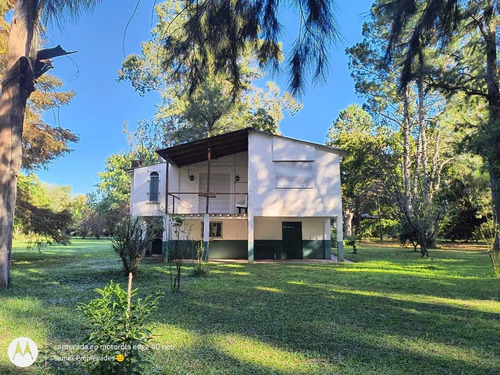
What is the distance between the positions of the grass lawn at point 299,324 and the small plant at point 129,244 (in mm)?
725

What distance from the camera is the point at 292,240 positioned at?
16297 millimetres

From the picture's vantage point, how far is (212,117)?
2331 cm

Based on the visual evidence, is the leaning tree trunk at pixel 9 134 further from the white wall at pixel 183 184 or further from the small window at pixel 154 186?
the small window at pixel 154 186

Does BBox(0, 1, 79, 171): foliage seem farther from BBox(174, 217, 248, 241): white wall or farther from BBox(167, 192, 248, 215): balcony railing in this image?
BBox(174, 217, 248, 241): white wall

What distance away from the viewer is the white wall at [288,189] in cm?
1443

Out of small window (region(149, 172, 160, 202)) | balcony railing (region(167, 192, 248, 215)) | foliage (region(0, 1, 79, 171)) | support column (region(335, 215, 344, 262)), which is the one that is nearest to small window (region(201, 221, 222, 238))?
balcony railing (region(167, 192, 248, 215))

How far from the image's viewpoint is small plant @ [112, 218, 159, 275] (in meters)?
9.09

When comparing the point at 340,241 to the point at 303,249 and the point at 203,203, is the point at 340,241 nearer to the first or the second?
the point at 303,249

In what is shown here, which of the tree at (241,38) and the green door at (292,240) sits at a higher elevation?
the tree at (241,38)

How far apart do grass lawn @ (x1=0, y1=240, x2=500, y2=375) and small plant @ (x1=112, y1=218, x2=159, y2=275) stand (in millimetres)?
725

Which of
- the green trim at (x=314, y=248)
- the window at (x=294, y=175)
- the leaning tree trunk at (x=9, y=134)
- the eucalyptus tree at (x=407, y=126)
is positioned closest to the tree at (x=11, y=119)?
the leaning tree trunk at (x=9, y=134)

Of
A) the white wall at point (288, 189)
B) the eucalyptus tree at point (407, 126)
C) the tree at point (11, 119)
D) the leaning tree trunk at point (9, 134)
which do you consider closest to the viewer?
the tree at point (11, 119)

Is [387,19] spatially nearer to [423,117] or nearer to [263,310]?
[263,310]

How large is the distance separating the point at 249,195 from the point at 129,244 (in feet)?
21.1
